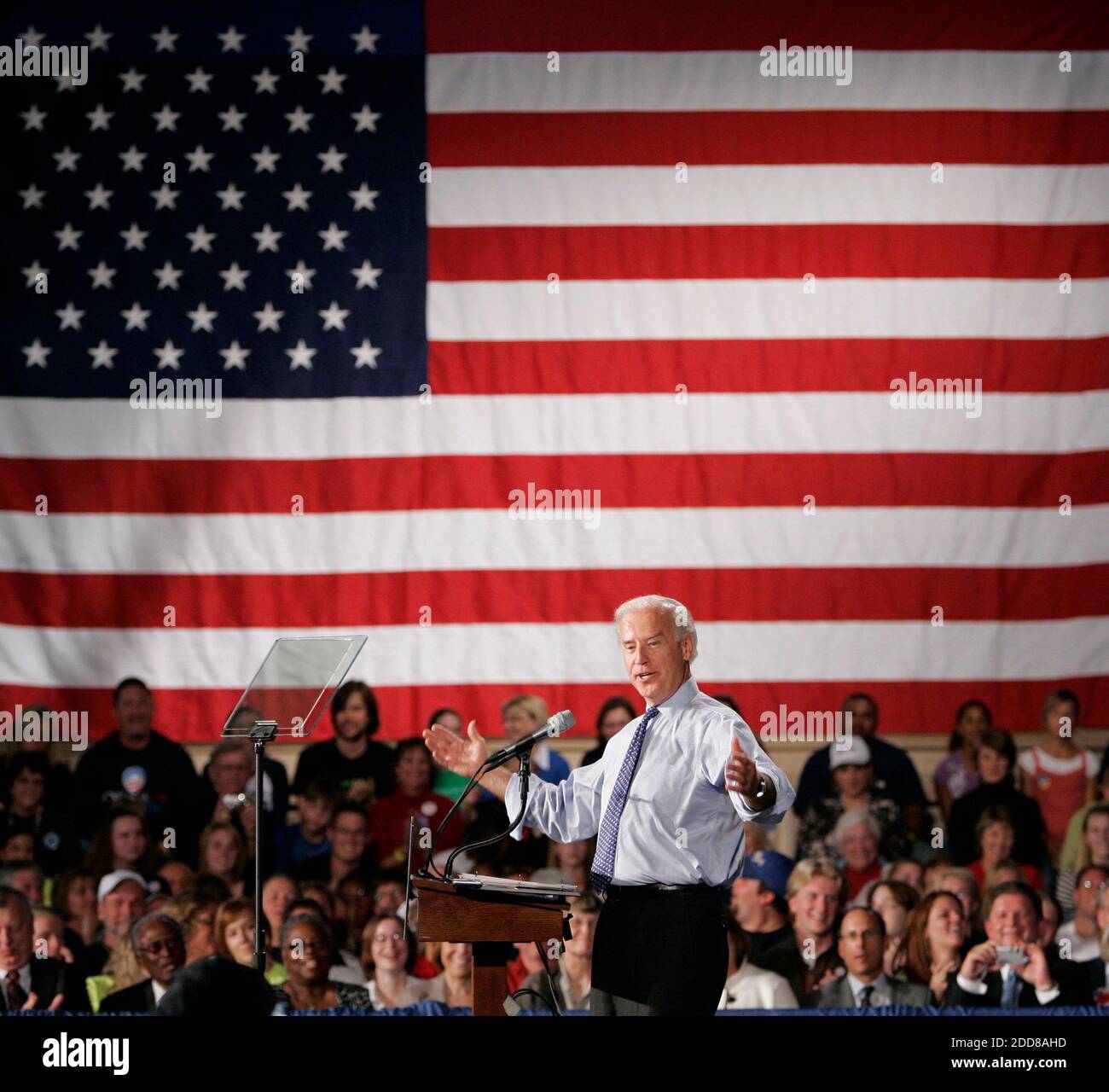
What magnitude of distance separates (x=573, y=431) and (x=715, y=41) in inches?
78.8

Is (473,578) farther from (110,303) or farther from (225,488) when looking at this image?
(110,303)

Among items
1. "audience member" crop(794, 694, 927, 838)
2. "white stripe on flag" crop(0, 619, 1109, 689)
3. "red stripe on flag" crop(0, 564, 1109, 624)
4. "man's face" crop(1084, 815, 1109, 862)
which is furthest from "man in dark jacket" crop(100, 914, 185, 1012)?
"man's face" crop(1084, 815, 1109, 862)

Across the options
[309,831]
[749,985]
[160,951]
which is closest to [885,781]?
[749,985]

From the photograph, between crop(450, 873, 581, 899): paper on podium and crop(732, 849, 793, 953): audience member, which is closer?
crop(450, 873, 581, 899): paper on podium

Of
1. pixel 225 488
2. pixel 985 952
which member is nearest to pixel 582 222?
pixel 225 488

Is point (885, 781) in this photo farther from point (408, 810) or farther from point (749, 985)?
point (408, 810)

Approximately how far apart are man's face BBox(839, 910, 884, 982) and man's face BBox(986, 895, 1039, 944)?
412 mm

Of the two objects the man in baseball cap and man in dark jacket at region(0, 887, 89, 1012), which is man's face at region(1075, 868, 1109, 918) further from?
man in dark jacket at region(0, 887, 89, 1012)

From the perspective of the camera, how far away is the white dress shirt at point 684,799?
3250 mm

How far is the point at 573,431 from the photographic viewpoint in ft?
23.3

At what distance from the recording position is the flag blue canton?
7.17 meters

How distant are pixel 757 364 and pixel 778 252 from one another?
21.8 inches

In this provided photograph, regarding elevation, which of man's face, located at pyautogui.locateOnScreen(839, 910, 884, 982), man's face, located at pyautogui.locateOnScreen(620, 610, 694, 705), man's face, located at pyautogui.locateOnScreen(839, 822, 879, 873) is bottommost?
Answer: man's face, located at pyautogui.locateOnScreen(839, 910, 884, 982)

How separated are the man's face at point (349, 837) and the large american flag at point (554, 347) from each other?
100 centimetres
